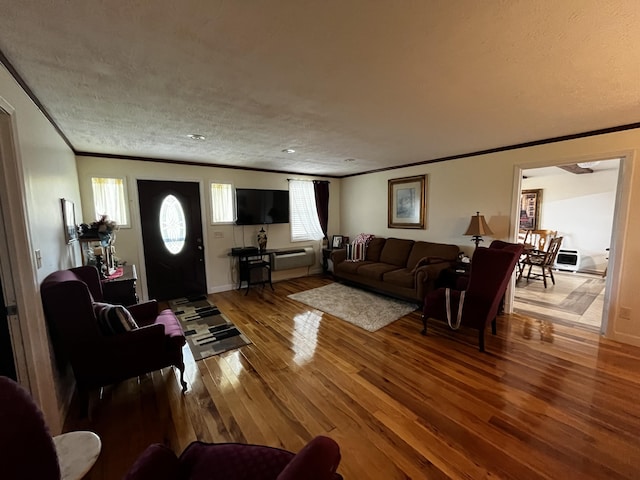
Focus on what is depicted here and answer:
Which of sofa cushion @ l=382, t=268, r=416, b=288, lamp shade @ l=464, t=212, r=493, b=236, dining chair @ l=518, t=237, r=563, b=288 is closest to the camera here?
lamp shade @ l=464, t=212, r=493, b=236

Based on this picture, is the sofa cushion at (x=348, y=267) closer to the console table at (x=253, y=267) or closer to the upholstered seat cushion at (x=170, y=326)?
the console table at (x=253, y=267)

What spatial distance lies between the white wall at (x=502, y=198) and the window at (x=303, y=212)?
100 centimetres

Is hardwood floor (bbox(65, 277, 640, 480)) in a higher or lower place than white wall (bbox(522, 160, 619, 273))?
lower

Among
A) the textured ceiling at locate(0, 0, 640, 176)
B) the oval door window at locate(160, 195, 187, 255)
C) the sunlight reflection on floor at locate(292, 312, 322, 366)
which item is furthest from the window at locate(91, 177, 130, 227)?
the sunlight reflection on floor at locate(292, 312, 322, 366)

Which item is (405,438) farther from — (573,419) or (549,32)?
(549,32)

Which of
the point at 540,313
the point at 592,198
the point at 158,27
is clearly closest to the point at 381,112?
the point at 158,27

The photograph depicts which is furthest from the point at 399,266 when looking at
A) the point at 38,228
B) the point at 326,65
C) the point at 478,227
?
the point at 38,228

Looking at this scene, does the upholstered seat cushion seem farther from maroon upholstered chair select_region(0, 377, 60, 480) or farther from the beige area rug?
the beige area rug

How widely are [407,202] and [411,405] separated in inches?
148

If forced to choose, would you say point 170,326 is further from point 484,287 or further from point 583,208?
point 583,208

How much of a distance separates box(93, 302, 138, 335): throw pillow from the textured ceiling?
1630 millimetres

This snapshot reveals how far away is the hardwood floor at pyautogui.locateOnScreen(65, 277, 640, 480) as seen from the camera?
64.5 inches

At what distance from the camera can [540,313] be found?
12.6 feet

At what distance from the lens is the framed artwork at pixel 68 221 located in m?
2.64
